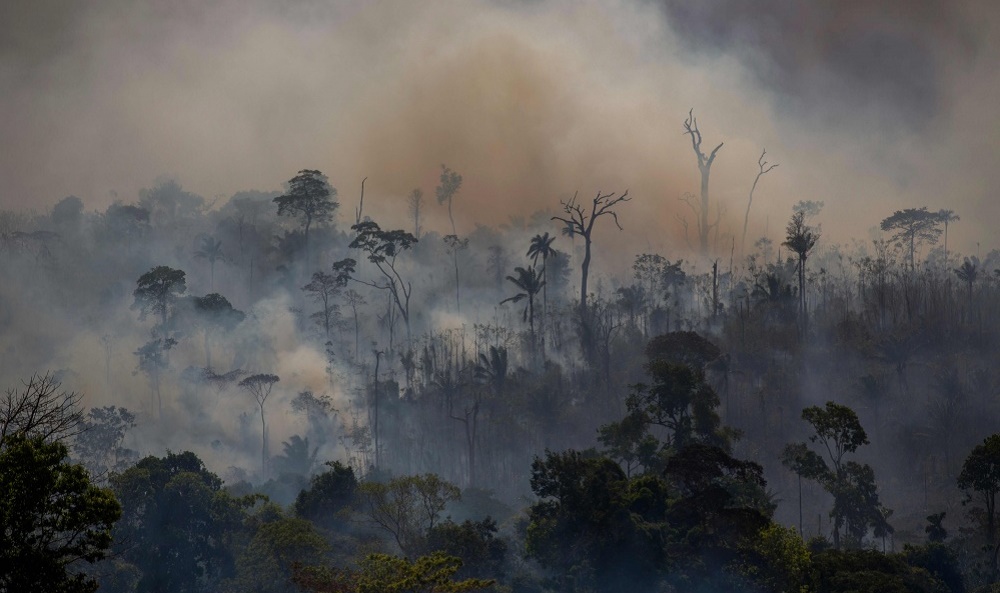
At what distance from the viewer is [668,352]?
74812 millimetres

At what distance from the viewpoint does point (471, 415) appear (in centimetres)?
9881

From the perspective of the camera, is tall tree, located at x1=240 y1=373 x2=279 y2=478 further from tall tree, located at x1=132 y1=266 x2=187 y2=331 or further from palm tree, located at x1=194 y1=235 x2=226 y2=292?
palm tree, located at x1=194 y1=235 x2=226 y2=292

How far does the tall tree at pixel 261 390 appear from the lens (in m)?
103

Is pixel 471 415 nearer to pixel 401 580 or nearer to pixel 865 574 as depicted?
pixel 865 574

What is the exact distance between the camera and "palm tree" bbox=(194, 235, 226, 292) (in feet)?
433

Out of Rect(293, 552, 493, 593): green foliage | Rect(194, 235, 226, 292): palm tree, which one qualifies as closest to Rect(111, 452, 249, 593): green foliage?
Rect(293, 552, 493, 593): green foliage

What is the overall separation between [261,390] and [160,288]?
1810 centimetres

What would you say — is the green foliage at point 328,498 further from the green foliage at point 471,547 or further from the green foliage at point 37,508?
→ the green foliage at point 37,508

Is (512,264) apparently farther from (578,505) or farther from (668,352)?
(578,505)

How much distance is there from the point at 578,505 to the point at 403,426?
53.4 metres

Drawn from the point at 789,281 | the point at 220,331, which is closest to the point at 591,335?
the point at 789,281

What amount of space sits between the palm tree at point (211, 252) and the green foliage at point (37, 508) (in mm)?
110658

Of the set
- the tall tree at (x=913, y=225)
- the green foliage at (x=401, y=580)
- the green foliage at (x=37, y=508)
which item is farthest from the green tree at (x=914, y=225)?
the green foliage at (x=37, y=508)

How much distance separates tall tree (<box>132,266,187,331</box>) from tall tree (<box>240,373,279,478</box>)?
1479cm
